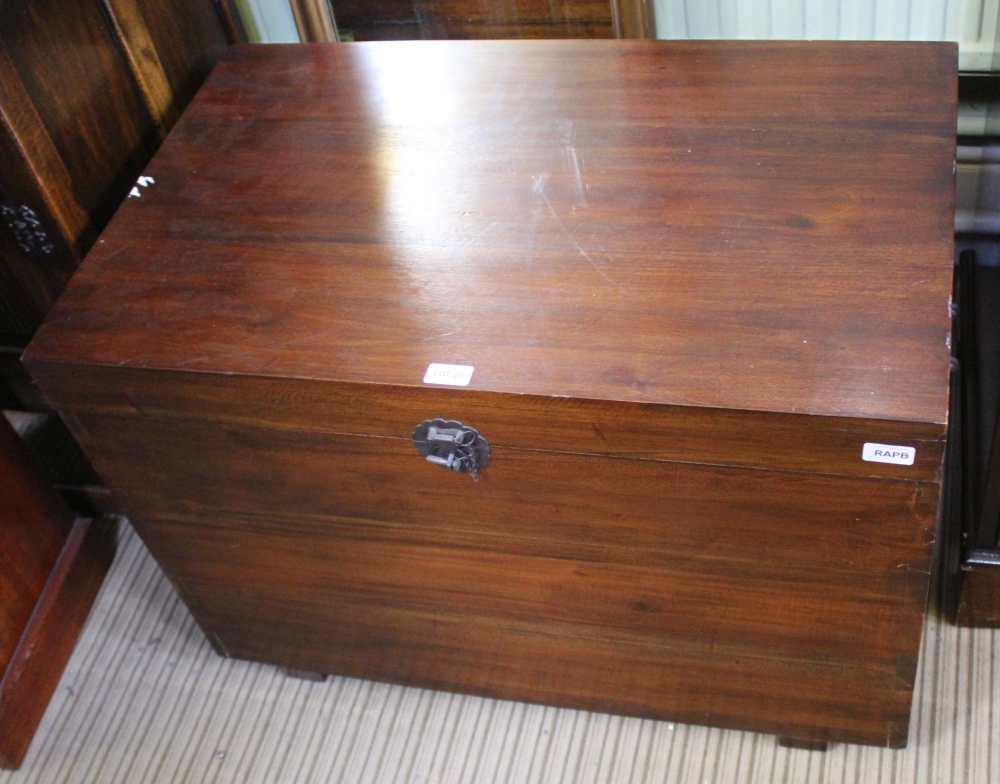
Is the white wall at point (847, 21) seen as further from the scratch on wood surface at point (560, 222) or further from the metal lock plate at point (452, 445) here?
the metal lock plate at point (452, 445)

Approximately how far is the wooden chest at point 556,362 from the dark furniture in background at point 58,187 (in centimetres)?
7

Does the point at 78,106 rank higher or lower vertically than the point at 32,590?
higher

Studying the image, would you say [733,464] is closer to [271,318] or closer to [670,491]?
[670,491]

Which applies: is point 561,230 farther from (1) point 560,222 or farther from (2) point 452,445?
(2) point 452,445

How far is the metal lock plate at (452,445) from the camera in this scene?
36.6 inches

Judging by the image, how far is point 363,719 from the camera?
51.1 inches

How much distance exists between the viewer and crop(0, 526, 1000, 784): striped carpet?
120 centimetres

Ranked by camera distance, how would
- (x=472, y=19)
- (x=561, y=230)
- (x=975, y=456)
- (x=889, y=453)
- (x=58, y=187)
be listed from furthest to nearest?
(x=472, y=19)
(x=975, y=456)
(x=58, y=187)
(x=561, y=230)
(x=889, y=453)

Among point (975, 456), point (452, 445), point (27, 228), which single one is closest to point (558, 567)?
point (452, 445)

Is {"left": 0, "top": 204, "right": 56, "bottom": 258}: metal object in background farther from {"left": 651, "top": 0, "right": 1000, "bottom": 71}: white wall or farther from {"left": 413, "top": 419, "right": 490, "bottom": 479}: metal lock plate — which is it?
{"left": 651, "top": 0, "right": 1000, "bottom": 71}: white wall

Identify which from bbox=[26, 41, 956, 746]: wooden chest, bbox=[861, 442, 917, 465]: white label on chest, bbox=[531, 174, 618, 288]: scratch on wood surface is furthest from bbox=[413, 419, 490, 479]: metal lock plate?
bbox=[861, 442, 917, 465]: white label on chest

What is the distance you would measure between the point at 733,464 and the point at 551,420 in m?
0.14

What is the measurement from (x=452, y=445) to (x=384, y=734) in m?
0.48

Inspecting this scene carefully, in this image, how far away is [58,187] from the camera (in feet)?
3.73
